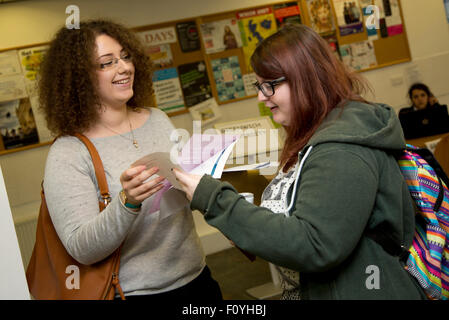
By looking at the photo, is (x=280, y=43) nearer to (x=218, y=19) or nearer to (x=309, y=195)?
(x=309, y=195)

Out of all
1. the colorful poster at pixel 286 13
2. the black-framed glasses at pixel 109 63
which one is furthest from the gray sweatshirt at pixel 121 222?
the colorful poster at pixel 286 13

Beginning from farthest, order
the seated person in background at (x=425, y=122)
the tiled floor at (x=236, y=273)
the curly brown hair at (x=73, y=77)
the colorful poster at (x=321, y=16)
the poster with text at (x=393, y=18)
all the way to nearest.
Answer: the poster with text at (x=393, y=18)
the colorful poster at (x=321, y=16)
the seated person in background at (x=425, y=122)
the tiled floor at (x=236, y=273)
the curly brown hair at (x=73, y=77)

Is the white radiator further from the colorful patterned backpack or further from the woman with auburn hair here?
the colorful patterned backpack

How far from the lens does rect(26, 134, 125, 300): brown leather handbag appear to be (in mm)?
1406

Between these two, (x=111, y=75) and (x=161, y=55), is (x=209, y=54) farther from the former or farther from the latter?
(x=111, y=75)

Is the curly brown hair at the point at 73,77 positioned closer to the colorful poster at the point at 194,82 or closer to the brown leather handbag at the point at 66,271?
the brown leather handbag at the point at 66,271

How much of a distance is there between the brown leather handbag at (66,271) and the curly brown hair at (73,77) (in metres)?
0.14

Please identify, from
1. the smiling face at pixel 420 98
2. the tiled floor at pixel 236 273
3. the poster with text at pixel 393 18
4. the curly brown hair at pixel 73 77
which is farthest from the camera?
the poster with text at pixel 393 18

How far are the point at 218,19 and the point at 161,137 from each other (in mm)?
3394

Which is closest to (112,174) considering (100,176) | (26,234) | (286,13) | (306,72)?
(100,176)

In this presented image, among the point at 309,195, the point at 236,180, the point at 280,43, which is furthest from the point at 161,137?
the point at 309,195

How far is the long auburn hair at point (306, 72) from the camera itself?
1226mm

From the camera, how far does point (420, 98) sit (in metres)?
4.91

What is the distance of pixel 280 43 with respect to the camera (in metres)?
1.24
